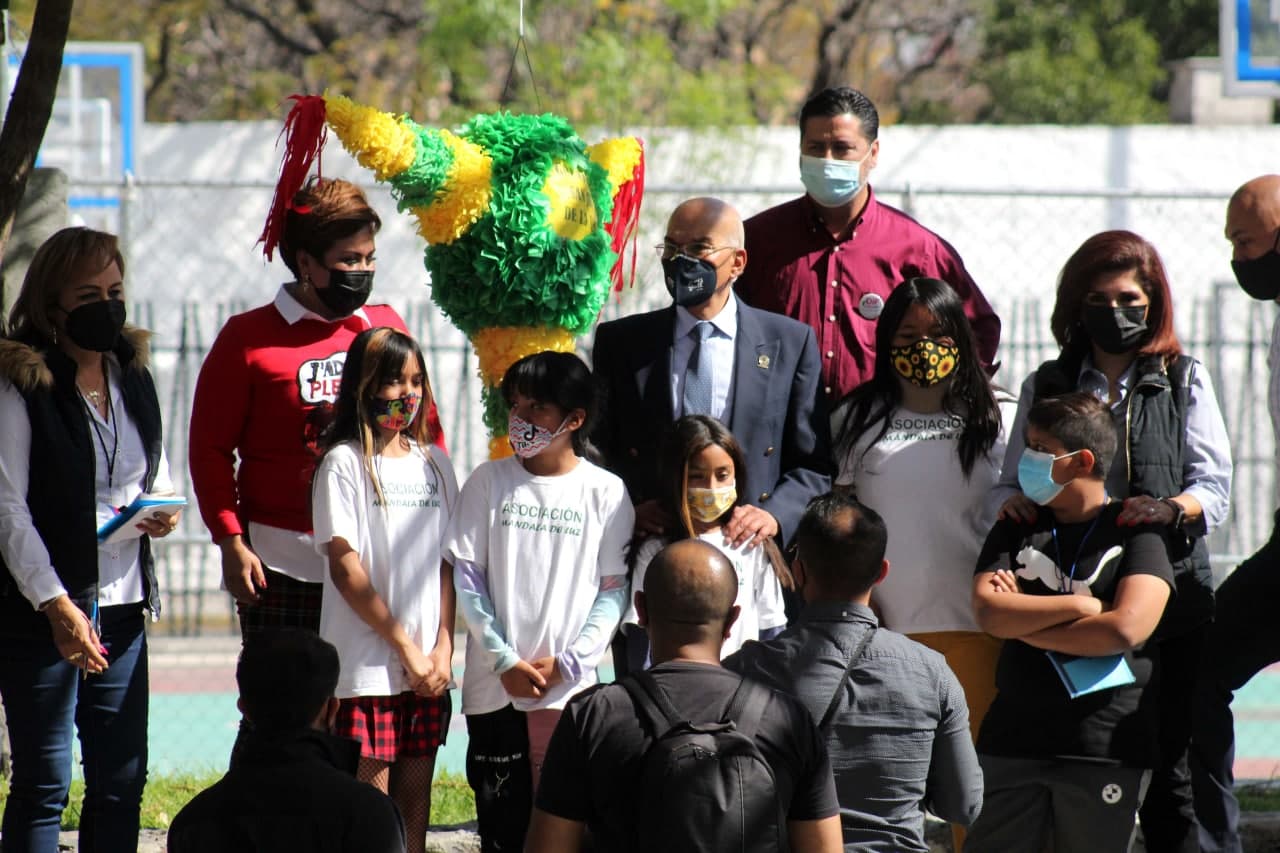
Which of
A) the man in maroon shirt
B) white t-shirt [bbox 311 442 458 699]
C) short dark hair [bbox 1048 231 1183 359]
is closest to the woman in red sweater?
white t-shirt [bbox 311 442 458 699]

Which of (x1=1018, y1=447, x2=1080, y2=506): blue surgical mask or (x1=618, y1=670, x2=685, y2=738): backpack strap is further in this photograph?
(x1=1018, y1=447, x2=1080, y2=506): blue surgical mask

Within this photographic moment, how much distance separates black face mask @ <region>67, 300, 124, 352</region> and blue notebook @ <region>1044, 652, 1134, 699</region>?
2.33 meters

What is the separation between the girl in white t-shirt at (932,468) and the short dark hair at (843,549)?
88cm

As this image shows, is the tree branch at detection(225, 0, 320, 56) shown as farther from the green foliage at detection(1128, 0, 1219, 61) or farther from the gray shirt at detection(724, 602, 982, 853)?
the gray shirt at detection(724, 602, 982, 853)

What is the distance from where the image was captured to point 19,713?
375 cm

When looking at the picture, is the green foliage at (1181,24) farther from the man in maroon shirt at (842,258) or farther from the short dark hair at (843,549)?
the short dark hair at (843,549)

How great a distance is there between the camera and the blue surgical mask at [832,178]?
4375 mm

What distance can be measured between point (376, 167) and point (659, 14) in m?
13.1

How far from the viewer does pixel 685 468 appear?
3.83 metres

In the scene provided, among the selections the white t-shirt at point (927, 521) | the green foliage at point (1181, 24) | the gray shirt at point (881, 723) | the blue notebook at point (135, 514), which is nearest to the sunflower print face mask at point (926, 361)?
the white t-shirt at point (927, 521)

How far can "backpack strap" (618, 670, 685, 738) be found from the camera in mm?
2666

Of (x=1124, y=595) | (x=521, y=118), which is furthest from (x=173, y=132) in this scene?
(x=1124, y=595)

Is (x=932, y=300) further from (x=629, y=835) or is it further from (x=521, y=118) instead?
(x=629, y=835)

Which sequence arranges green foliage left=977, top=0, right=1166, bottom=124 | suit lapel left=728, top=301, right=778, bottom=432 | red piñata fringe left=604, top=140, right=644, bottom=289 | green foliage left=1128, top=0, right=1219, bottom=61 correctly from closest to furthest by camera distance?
1. suit lapel left=728, top=301, right=778, bottom=432
2. red piñata fringe left=604, top=140, right=644, bottom=289
3. green foliage left=977, top=0, right=1166, bottom=124
4. green foliage left=1128, top=0, right=1219, bottom=61
